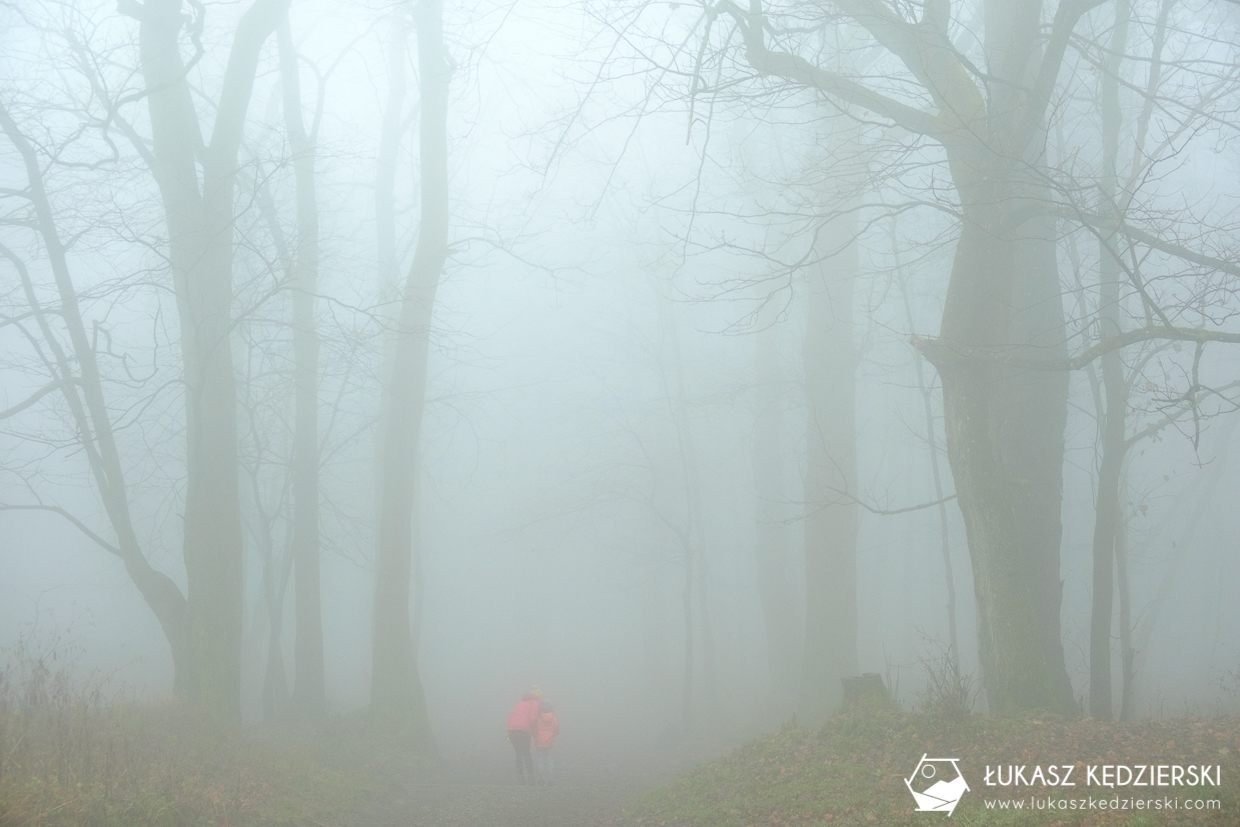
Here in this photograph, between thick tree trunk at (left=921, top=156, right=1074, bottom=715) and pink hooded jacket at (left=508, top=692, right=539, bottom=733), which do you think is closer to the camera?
thick tree trunk at (left=921, top=156, right=1074, bottom=715)

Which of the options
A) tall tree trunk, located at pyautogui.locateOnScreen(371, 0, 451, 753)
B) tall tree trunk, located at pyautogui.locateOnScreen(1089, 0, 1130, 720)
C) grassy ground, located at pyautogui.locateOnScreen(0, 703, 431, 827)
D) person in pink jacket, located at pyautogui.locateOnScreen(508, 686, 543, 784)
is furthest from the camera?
person in pink jacket, located at pyautogui.locateOnScreen(508, 686, 543, 784)

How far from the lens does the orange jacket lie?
13133 mm

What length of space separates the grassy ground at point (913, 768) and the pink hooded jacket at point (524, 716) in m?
4.98

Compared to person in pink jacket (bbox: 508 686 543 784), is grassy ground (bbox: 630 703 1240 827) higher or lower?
higher

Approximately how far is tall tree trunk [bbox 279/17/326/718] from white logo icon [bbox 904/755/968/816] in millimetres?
10100

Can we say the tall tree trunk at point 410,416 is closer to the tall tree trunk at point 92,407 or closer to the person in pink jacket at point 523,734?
the person in pink jacket at point 523,734

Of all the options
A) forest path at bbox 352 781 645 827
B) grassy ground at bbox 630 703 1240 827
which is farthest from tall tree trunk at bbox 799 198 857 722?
grassy ground at bbox 630 703 1240 827

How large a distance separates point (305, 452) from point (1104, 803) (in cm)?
1274

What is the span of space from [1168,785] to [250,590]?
78.1 ft

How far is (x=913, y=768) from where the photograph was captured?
21.0 feet

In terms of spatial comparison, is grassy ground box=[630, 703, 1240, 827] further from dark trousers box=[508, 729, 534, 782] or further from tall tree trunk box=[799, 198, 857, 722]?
tall tree trunk box=[799, 198, 857, 722]

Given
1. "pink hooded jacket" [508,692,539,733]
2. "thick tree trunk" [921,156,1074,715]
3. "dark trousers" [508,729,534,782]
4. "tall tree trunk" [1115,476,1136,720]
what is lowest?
"dark trousers" [508,729,534,782]

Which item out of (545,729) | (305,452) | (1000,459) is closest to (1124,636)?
(1000,459)

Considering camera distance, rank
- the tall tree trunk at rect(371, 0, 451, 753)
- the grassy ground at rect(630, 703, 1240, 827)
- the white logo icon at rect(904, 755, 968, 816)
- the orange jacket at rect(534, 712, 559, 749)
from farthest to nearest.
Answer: the orange jacket at rect(534, 712, 559, 749)
the tall tree trunk at rect(371, 0, 451, 753)
the white logo icon at rect(904, 755, 968, 816)
the grassy ground at rect(630, 703, 1240, 827)
